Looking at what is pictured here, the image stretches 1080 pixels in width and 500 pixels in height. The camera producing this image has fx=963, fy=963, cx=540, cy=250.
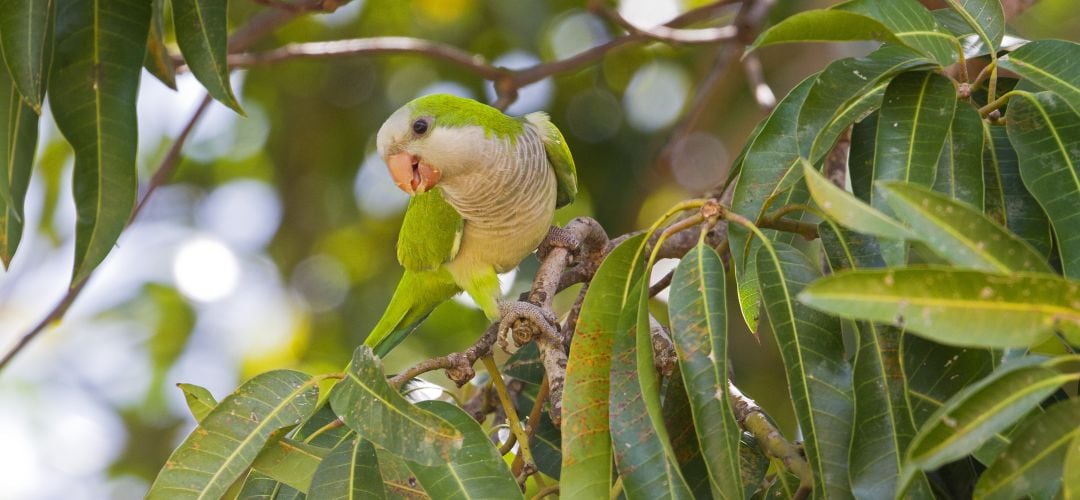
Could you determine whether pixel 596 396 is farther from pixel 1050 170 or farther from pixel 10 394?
pixel 10 394

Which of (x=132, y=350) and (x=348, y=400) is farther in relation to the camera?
(x=132, y=350)

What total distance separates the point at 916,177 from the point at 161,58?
5.90 feet

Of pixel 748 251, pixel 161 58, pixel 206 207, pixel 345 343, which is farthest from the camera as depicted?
pixel 206 207

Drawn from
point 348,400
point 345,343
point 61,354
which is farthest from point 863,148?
point 61,354

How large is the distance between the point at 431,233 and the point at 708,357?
4.82ft

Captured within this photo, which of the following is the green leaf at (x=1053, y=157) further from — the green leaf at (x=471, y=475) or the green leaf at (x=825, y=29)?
the green leaf at (x=471, y=475)

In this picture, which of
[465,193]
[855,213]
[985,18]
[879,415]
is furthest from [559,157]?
[855,213]

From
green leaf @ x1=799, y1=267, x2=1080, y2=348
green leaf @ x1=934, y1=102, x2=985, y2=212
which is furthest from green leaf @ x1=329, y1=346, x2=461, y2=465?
green leaf @ x1=934, y1=102, x2=985, y2=212

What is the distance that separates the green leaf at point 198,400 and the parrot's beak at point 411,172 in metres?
0.93

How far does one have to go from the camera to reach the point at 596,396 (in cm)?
152

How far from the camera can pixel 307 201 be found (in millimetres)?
4945

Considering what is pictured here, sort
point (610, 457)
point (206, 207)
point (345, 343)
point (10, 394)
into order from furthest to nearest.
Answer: point (10, 394) → point (206, 207) → point (345, 343) → point (610, 457)

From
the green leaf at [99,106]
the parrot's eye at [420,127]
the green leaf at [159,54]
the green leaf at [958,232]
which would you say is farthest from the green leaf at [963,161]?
the green leaf at [159,54]

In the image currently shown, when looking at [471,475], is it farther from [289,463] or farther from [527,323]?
[527,323]
